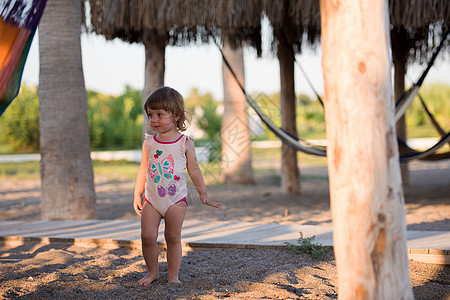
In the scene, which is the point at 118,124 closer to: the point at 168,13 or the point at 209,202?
the point at 168,13

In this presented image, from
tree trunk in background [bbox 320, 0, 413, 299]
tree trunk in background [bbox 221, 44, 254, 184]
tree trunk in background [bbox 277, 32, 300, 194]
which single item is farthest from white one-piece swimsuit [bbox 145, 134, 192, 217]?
tree trunk in background [bbox 221, 44, 254, 184]

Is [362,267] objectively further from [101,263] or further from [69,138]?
[69,138]

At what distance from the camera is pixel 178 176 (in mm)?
2604

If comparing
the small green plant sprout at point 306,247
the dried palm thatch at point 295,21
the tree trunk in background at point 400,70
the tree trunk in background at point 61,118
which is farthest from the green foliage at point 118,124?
the small green plant sprout at point 306,247

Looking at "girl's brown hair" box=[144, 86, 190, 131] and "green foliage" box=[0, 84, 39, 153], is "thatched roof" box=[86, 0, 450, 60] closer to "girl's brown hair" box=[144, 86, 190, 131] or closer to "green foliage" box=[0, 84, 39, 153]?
"girl's brown hair" box=[144, 86, 190, 131]

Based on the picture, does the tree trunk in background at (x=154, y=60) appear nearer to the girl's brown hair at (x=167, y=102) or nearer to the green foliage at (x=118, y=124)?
the girl's brown hair at (x=167, y=102)

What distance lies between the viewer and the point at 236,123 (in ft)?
29.0

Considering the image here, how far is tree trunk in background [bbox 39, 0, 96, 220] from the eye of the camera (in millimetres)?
4703

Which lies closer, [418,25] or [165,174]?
[165,174]

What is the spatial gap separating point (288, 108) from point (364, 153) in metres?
5.24

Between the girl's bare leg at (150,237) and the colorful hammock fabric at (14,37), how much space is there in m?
0.86

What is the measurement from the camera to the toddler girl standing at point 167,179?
8.50 feet

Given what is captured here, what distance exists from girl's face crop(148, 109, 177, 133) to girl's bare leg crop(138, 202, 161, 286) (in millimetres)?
406

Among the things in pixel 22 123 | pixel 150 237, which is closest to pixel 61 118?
pixel 150 237
